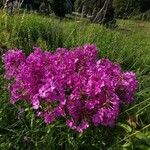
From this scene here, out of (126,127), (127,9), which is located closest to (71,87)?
(126,127)

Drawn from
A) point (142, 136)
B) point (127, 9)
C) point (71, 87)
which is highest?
point (71, 87)

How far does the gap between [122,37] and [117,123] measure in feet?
16.6

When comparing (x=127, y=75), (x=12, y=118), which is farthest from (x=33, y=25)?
(x=127, y=75)

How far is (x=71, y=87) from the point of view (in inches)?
141

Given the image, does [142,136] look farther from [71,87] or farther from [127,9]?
[127,9]

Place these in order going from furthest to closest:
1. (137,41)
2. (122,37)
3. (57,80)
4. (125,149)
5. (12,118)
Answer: (137,41)
(122,37)
(12,118)
(125,149)
(57,80)

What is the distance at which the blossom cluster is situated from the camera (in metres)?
3.49

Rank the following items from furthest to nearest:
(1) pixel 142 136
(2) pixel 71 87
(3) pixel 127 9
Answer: (3) pixel 127 9 → (1) pixel 142 136 → (2) pixel 71 87

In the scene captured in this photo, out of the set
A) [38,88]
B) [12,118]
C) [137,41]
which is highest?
[38,88]

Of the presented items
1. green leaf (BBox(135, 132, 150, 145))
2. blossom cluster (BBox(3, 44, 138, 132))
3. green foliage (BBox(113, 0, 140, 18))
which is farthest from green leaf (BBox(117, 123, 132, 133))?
green foliage (BBox(113, 0, 140, 18))

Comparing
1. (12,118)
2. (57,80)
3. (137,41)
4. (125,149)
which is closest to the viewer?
(57,80)

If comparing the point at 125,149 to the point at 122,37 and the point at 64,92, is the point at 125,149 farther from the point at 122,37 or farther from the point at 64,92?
the point at 122,37

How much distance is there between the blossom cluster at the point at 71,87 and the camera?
349 centimetres

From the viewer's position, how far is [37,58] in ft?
12.3
